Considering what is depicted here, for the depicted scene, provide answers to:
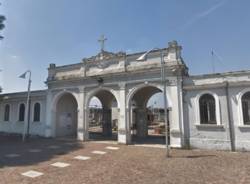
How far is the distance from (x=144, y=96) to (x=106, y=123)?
5130mm

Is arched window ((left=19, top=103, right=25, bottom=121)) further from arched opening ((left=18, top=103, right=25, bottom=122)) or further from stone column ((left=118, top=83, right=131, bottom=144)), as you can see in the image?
stone column ((left=118, top=83, right=131, bottom=144))

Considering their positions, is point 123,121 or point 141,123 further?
point 141,123

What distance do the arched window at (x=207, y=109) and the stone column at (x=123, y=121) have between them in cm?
496

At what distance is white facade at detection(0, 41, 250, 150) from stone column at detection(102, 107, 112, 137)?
1336 millimetres

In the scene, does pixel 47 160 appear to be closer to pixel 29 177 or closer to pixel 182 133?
pixel 29 177

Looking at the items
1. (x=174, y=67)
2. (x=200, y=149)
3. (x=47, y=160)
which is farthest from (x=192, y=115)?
(x=47, y=160)

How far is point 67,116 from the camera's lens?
18250 millimetres

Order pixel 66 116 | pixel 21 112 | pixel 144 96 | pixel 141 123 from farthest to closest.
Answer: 1. pixel 21 112
2. pixel 66 116
3. pixel 141 123
4. pixel 144 96

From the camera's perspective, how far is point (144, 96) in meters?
17.4

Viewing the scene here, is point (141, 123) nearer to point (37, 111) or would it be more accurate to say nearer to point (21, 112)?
point (37, 111)

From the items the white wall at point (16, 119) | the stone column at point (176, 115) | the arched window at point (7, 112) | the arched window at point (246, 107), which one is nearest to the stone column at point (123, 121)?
the stone column at point (176, 115)

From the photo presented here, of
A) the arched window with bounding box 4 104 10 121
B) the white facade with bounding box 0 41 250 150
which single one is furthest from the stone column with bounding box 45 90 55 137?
the arched window with bounding box 4 104 10 121

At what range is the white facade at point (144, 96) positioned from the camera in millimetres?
10680

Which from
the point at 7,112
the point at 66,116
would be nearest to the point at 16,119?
the point at 7,112
